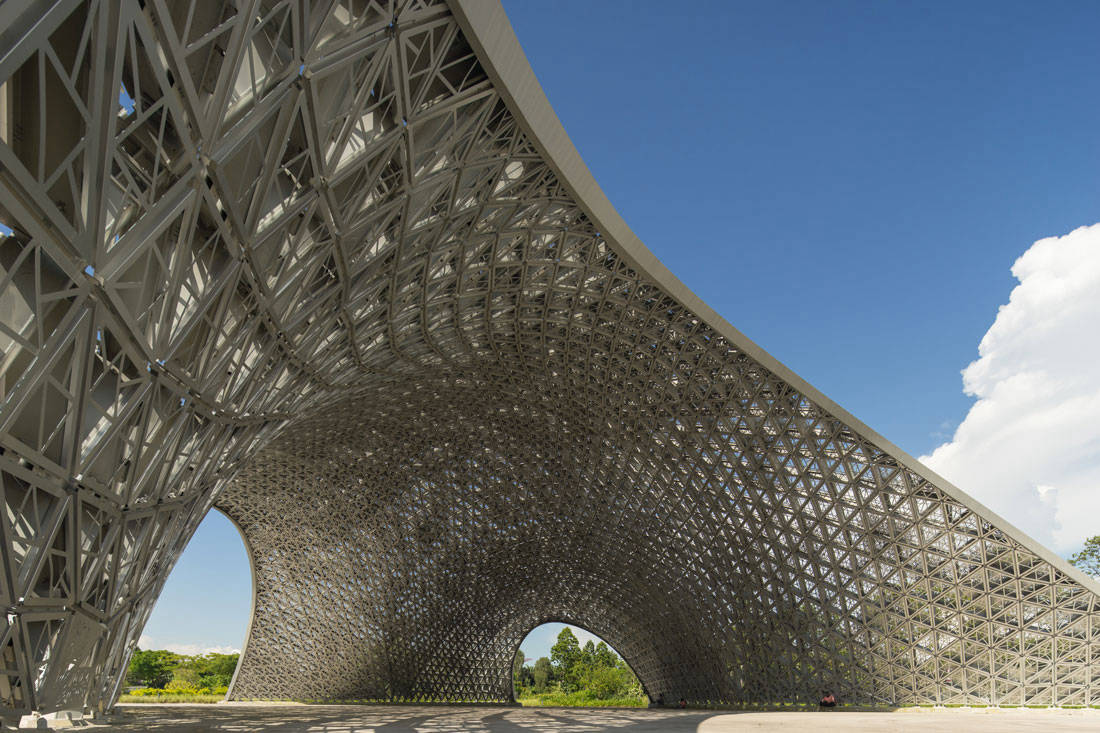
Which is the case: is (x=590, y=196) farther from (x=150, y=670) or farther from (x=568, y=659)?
(x=150, y=670)

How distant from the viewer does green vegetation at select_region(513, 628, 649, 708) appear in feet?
280

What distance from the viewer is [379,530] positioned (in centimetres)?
5047

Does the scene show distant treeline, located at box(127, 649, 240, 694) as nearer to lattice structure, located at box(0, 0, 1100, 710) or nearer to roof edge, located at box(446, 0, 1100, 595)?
lattice structure, located at box(0, 0, 1100, 710)

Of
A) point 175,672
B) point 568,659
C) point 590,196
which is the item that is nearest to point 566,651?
point 568,659

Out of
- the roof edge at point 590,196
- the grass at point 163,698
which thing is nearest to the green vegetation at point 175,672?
the grass at point 163,698

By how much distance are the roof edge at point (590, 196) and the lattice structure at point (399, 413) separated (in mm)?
115

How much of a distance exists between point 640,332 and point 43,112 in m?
23.7

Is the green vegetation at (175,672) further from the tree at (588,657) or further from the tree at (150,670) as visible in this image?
the tree at (588,657)

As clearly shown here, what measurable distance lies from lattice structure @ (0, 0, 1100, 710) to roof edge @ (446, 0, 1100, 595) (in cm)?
11

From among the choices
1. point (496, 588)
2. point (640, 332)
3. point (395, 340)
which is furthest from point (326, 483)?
point (640, 332)

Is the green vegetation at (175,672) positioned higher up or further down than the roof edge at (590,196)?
further down

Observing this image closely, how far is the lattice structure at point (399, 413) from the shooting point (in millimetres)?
8227

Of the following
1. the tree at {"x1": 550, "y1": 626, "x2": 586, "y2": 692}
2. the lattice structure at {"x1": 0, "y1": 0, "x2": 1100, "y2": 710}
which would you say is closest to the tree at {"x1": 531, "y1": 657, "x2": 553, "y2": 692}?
the tree at {"x1": 550, "y1": 626, "x2": 586, "y2": 692}

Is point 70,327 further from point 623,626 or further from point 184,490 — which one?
point 623,626
